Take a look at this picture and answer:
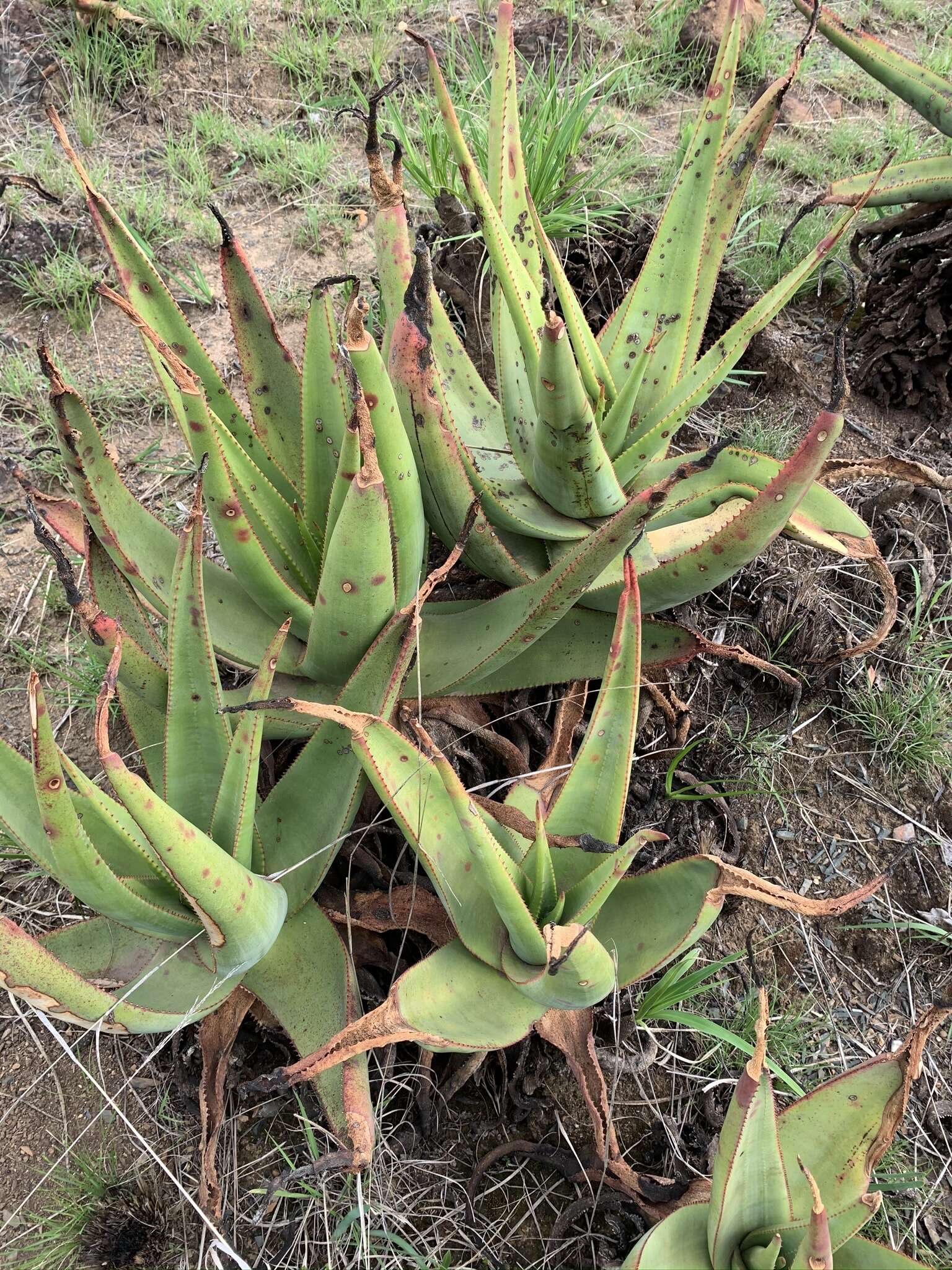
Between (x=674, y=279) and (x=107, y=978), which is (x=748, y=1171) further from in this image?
(x=674, y=279)

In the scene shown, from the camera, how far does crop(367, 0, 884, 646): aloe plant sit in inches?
55.4

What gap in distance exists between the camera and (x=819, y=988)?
170 centimetres

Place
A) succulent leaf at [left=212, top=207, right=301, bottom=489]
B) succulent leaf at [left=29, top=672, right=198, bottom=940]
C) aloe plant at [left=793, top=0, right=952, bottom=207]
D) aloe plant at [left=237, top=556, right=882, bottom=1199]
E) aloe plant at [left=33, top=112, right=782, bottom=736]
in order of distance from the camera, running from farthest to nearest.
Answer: aloe plant at [left=793, top=0, right=952, bottom=207] < succulent leaf at [left=212, top=207, right=301, bottom=489] < aloe plant at [left=33, top=112, right=782, bottom=736] < aloe plant at [left=237, top=556, right=882, bottom=1199] < succulent leaf at [left=29, top=672, right=198, bottom=940]

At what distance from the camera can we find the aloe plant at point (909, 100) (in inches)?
86.6

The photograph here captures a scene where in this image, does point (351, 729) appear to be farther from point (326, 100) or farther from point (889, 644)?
point (326, 100)

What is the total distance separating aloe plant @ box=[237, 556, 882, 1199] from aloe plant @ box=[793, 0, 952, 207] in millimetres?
1727

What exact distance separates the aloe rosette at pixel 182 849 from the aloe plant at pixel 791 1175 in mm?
449

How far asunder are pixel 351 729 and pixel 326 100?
293cm

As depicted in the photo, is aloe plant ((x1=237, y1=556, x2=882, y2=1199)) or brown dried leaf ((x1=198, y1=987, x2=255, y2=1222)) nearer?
aloe plant ((x1=237, y1=556, x2=882, y2=1199))

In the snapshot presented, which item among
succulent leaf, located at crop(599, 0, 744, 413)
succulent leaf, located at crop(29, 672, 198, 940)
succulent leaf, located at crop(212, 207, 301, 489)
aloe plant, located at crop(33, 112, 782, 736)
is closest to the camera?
succulent leaf, located at crop(29, 672, 198, 940)

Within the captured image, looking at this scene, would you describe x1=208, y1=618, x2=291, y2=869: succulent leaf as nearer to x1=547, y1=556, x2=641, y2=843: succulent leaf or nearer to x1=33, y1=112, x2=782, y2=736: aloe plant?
x1=33, y1=112, x2=782, y2=736: aloe plant

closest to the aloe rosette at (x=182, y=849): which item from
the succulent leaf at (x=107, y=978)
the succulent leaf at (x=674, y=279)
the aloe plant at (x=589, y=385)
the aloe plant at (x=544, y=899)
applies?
the succulent leaf at (x=107, y=978)

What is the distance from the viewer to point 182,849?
40.4 inches

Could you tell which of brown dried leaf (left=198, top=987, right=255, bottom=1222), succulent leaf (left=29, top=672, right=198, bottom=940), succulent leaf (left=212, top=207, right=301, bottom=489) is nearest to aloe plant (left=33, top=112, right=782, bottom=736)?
succulent leaf (left=212, top=207, right=301, bottom=489)
